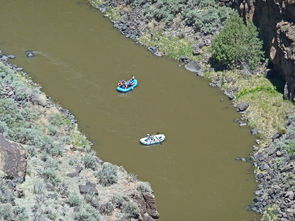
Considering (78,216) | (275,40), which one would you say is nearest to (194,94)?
(275,40)

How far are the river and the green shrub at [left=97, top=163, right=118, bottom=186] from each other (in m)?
5.85

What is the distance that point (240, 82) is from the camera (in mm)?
58562

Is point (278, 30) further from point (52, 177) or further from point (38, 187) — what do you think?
point (38, 187)

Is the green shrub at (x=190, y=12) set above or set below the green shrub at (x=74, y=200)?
below

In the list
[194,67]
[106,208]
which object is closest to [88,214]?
[106,208]

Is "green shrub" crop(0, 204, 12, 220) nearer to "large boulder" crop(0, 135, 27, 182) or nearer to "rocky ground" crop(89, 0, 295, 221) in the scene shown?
"large boulder" crop(0, 135, 27, 182)

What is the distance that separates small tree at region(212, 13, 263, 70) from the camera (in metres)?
59.1

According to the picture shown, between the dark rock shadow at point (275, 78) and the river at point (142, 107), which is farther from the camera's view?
the dark rock shadow at point (275, 78)

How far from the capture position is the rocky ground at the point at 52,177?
34.9 meters

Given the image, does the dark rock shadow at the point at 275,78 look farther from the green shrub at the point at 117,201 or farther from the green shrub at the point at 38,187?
the green shrub at the point at 38,187

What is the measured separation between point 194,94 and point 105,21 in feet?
54.9

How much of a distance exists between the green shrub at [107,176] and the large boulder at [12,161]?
5.67 metres

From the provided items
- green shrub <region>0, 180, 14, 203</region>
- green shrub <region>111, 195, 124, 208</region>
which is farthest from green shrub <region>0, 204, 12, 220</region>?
green shrub <region>111, 195, 124, 208</region>

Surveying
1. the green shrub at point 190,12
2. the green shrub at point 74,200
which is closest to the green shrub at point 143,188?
the green shrub at point 74,200
